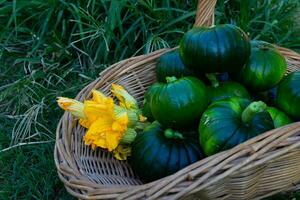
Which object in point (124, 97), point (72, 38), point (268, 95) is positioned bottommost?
point (72, 38)

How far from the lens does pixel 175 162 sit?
1.66 metres

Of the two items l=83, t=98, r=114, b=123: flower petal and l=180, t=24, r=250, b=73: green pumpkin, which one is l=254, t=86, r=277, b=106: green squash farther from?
l=83, t=98, r=114, b=123: flower petal

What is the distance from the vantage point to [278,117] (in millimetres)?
1690

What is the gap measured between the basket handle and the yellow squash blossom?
1.40 feet

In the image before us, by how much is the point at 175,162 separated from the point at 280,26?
1.33 meters

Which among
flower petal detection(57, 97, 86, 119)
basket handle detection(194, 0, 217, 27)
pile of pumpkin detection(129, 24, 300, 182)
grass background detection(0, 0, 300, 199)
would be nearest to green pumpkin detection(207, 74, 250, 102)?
pile of pumpkin detection(129, 24, 300, 182)

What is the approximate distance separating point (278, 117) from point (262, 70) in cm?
20

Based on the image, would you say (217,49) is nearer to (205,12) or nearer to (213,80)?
(213,80)

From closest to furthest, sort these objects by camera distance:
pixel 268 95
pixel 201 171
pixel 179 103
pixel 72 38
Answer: pixel 201 171
pixel 179 103
pixel 268 95
pixel 72 38

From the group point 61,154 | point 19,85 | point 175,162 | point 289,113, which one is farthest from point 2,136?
point 289,113

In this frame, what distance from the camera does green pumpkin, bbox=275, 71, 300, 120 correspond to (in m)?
1.69

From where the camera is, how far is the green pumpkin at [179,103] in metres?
1.67

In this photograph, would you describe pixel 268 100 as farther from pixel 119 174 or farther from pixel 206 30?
pixel 119 174

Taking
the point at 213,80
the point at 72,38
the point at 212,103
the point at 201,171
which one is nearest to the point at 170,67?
the point at 213,80
